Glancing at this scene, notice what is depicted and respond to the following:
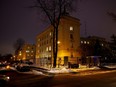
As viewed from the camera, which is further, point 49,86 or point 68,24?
point 68,24

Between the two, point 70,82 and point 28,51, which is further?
point 28,51

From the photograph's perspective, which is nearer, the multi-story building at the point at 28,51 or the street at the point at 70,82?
the street at the point at 70,82

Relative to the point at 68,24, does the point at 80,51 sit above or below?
below

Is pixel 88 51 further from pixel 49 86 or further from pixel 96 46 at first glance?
pixel 49 86

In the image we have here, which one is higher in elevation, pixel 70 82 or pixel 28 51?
pixel 28 51

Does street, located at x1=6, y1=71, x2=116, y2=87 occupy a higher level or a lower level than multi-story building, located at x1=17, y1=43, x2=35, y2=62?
lower

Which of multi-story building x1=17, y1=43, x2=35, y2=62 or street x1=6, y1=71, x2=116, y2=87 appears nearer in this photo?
street x1=6, y1=71, x2=116, y2=87

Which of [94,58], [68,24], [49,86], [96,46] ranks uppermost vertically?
[68,24]

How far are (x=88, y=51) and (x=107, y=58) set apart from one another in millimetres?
7094

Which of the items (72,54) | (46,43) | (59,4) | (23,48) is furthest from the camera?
(23,48)

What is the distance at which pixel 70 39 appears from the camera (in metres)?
60.0

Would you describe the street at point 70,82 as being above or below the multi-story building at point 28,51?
below

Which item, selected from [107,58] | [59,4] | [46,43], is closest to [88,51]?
[107,58]

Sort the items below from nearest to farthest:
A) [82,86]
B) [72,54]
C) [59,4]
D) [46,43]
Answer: [82,86], [59,4], [72,54], [46,43]
